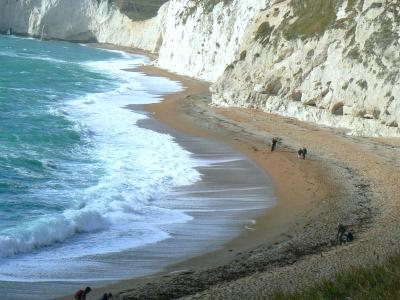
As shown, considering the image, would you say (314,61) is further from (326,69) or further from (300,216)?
(300,216)

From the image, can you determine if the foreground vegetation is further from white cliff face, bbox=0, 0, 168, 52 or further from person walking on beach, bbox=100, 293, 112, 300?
white cliff face, bbox=0, 0, 168, 52

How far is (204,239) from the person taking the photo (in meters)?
19.8

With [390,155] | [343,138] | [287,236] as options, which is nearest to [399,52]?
[343,138]

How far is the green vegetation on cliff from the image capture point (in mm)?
153000

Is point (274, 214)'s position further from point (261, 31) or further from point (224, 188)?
point (261, 31)

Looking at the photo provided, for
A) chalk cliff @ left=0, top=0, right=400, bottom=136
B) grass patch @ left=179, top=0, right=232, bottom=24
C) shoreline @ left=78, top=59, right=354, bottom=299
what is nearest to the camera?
shoreline @ left=78, top=59, right=354, bottom=299

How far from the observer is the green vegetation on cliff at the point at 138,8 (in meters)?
153

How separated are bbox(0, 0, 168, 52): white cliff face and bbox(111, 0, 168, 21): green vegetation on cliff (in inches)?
64.0

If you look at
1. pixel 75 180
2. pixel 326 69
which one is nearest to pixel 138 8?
pixel 326 69

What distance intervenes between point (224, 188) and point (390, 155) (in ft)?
35.5

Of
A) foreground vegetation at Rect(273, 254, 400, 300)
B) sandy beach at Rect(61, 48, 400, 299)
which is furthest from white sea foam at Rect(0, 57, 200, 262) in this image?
foreground vegetation at Rect(273, 254, 400, 300)

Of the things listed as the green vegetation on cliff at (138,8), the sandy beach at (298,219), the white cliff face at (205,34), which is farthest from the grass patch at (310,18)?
the green vegetation on cliff at (138,8)

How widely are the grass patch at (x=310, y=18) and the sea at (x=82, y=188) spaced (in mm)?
13920

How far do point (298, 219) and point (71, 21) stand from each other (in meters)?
147
